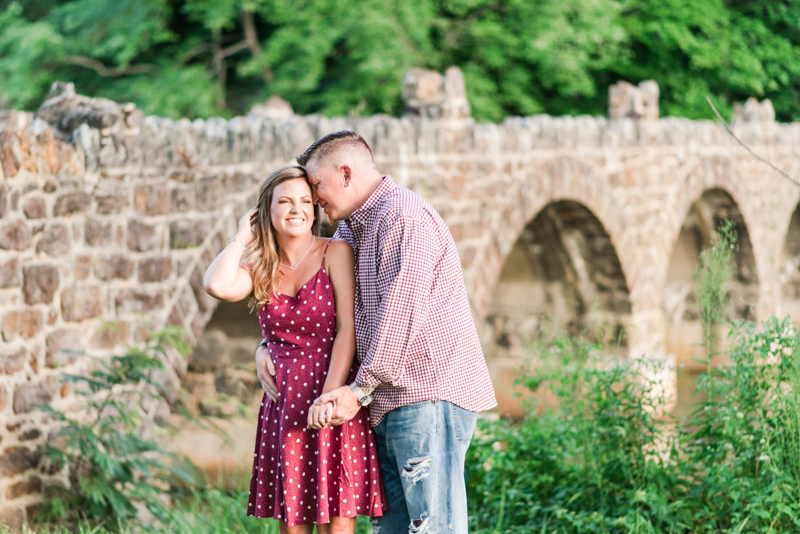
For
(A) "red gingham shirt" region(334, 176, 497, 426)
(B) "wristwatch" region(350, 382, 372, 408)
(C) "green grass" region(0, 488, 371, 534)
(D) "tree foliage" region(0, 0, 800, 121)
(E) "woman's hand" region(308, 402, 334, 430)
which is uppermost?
(D) "tree foliage" region(0, 0, 800, 121)

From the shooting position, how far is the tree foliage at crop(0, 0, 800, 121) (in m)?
12.4

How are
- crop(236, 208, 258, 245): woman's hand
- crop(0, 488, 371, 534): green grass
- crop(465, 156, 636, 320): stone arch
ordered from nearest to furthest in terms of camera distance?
crop(236, 208, 258, 245): woman's hand → crop(0, 488, 371, 534): green grass → crop(465, 156, 636, 320): stone arch

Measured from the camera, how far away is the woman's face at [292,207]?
275 centimetres

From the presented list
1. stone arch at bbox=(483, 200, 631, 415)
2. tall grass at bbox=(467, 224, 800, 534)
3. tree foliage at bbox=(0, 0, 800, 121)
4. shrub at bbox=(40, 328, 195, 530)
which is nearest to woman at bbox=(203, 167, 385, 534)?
tall grass at bbox=(467, 224, 800, 534)

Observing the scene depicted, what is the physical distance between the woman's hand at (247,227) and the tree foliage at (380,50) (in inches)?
376

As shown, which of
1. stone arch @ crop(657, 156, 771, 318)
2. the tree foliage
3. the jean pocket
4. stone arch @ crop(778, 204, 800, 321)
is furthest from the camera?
stone arch @ crop(778, 204, 800, 321)

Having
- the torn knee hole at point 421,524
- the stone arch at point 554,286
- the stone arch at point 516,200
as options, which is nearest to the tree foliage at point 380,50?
the stone arch at point 554,286

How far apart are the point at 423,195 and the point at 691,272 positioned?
7.34m

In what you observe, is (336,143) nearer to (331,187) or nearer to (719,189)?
(331,187)

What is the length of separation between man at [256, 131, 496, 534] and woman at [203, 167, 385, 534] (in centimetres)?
6

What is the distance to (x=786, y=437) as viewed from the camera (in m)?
3.50

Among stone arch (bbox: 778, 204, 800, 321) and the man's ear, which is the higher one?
the man's ear

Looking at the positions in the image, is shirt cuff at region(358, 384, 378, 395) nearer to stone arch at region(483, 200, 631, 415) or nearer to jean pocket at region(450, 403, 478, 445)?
jean pocket at region(450, 403, 478, 445)

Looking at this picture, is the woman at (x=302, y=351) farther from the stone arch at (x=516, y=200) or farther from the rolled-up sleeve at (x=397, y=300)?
the stone arch at (x=516, y=200)
